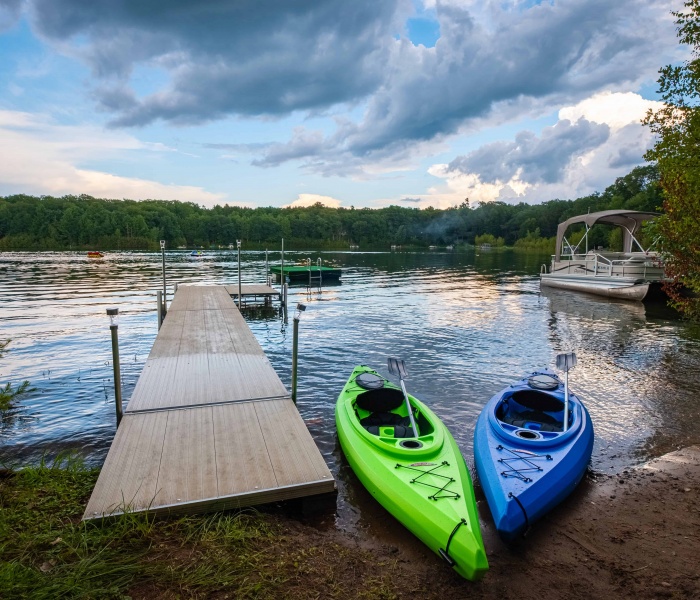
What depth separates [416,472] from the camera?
5.21m

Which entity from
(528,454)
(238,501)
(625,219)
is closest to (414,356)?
(528,454)

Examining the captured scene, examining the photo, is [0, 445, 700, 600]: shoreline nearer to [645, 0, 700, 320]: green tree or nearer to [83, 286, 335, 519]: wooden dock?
[83, 286, 335, 519]: wooden dock

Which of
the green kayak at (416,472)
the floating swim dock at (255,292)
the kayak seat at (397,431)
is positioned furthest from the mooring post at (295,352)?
the floating swim dock at (255,292)

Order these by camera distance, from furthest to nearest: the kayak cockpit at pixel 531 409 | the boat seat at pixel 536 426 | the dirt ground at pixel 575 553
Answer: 1. the kayak cockpit at pixel 531 409
2. the boat seat at pixel 536 426
3. the dirt ground at pixel 575 553

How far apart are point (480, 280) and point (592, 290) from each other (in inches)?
451

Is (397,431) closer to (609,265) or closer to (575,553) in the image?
(575,553)

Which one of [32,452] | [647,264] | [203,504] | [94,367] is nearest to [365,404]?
[203,504]

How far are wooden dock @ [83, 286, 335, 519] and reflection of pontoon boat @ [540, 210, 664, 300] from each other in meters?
21.8

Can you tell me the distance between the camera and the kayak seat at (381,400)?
752 centimetres

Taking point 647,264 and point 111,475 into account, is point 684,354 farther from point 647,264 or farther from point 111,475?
point 111,475

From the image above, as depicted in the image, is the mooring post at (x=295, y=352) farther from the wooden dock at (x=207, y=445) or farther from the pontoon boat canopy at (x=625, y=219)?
the pontoon boat canopy at (x=625, y=219)

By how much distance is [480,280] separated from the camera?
38.9 meters

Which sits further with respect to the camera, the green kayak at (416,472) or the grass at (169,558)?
the green kayak at (416,472)

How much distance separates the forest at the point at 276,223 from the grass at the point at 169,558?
80.8m
